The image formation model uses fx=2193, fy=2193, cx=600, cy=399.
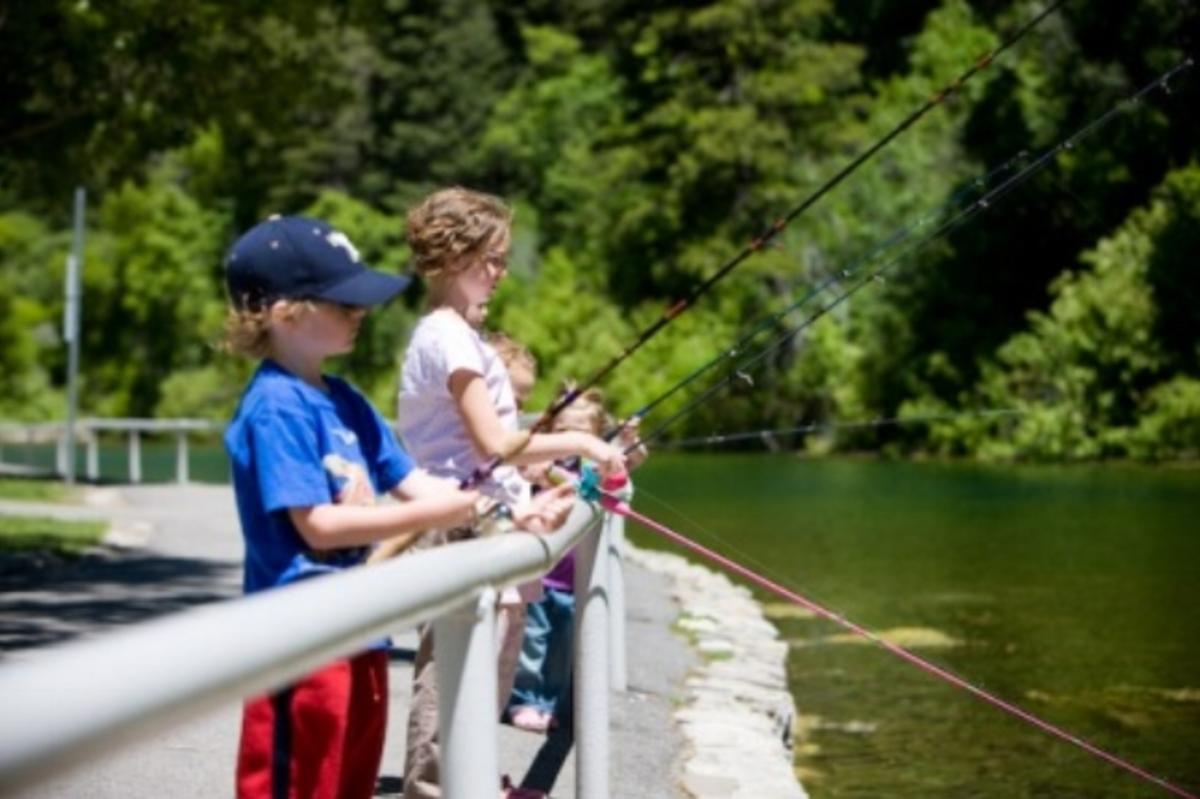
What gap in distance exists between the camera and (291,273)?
3.66 metres

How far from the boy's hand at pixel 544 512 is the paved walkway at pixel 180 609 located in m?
0.61

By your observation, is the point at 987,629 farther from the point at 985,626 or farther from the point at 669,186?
the point at 669,186

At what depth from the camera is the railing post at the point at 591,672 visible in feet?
16.9

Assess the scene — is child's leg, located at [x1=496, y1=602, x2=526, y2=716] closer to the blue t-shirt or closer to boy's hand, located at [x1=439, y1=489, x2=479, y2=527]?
boy's hand, located at [x1=439, y1=489, x2=479, y2=527]

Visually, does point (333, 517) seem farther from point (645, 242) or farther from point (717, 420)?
point (645, 242)

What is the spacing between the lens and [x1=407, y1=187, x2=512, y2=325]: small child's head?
4.89m

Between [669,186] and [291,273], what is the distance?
169 feet

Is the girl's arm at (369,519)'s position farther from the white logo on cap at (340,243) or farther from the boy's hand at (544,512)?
the white logo on cap at (340,243)

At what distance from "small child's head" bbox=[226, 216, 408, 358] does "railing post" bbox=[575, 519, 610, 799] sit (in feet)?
5.86

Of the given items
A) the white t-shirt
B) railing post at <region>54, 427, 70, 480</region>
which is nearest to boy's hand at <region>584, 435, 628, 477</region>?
the white t-shirt

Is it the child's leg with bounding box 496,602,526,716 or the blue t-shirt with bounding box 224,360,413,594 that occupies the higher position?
the blue t-shirt with bounding box 224,360,413,594

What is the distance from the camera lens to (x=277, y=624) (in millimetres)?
2131

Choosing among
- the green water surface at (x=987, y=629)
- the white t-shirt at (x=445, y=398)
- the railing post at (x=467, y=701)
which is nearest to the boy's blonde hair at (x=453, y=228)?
the white t-shirt at (x=445, y=398)

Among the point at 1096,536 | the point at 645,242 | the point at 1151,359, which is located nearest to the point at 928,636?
the point at 1096,536
